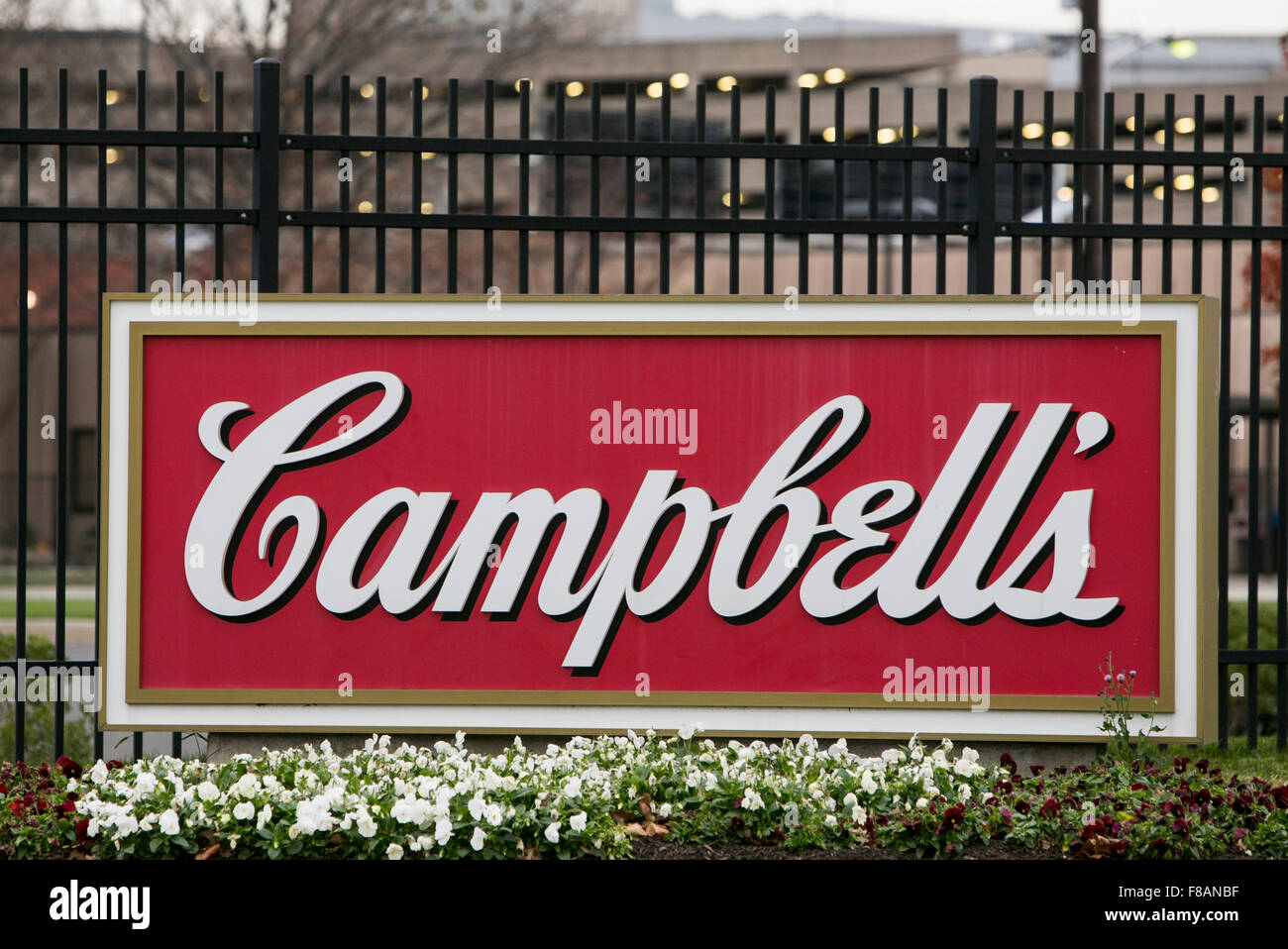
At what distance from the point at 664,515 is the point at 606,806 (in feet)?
5.31

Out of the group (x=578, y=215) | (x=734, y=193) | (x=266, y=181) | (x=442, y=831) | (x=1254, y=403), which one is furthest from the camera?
(x=578, y=215)

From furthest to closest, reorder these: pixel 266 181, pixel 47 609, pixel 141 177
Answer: pixel 47 609, pixel 266 181, pixel 141 177

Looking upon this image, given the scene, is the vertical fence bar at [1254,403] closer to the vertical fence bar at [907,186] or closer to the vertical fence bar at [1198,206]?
the vertical fence bar at [1198,206]

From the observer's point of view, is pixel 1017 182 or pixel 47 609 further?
pixel 47 609

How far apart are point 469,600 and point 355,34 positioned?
15.1m

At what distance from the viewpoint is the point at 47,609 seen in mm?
19531

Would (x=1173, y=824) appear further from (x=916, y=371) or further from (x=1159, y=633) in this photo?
(x=916, y=371)

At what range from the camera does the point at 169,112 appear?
18516mm

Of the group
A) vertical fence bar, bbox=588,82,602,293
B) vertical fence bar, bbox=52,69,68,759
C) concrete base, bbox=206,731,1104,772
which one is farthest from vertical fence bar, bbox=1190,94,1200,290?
vertical fence bar, bbox=52,69,68,759

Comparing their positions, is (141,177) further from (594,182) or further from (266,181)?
(594,182)

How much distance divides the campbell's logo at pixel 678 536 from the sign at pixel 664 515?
0.05 feet

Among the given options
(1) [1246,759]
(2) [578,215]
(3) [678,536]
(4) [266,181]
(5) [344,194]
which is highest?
(2) [578,215]

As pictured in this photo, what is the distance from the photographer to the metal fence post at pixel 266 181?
5855 millimetres

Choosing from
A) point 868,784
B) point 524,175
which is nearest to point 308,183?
point 524,175
